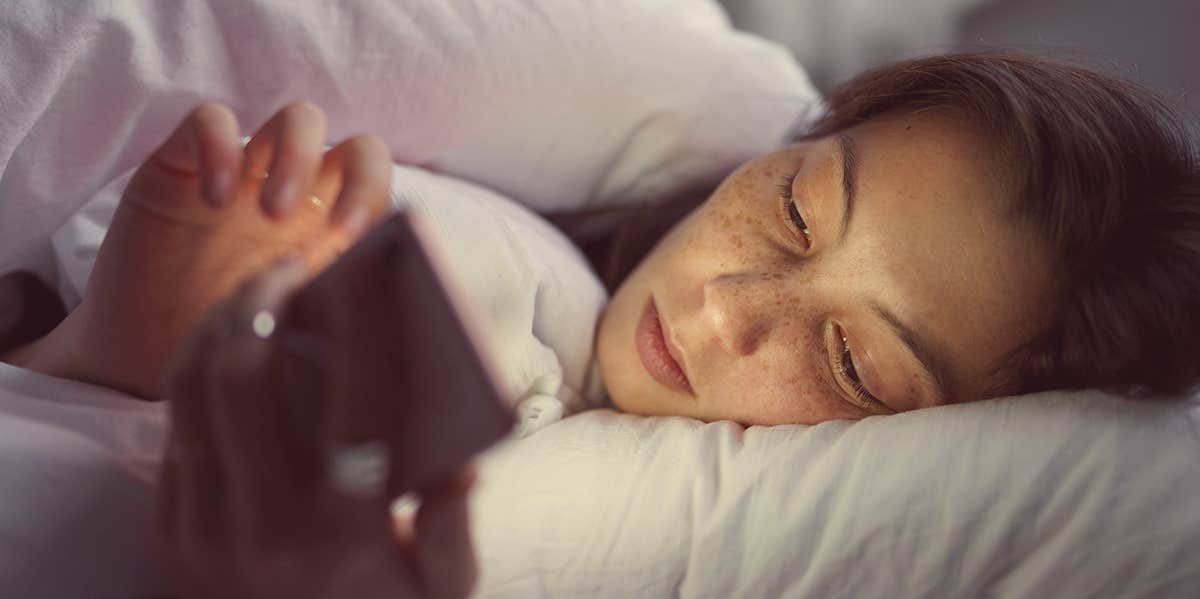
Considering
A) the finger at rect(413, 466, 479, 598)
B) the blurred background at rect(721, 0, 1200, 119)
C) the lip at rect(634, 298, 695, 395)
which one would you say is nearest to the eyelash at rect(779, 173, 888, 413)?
the lip at rect(634, 298, 695, 395)

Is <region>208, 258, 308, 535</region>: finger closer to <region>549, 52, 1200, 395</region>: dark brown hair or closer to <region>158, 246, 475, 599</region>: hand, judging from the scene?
<region>158, 246, 475, 599</region>: hand

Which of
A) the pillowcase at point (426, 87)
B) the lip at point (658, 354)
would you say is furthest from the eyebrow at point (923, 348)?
the pillowcase at point (426, 87)

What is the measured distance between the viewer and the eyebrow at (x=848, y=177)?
65 centimetres

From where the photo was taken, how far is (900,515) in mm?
590

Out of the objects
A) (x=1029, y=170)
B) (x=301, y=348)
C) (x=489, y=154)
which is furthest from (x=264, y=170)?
(x=1029, y=170)

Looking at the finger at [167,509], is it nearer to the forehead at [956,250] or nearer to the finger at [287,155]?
the finger at [287,155]

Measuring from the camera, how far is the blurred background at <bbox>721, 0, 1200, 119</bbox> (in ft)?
4.00

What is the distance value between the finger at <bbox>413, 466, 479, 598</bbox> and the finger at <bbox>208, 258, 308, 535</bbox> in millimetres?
58

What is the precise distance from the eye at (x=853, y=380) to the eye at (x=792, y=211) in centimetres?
7

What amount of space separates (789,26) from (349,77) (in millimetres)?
911

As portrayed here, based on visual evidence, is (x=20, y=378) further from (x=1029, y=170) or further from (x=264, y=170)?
(x=1029, y=170)

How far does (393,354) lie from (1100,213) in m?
0.53

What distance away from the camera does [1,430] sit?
531mm

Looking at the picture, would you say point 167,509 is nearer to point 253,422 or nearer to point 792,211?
point 253,422
